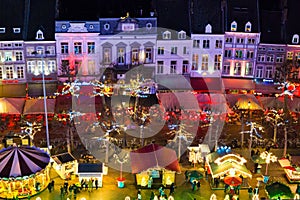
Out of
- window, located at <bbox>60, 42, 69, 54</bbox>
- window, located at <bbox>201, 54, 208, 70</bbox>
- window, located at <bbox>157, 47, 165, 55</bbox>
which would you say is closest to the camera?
window, located at <bbox>60, 42, 69, 54</bbox>

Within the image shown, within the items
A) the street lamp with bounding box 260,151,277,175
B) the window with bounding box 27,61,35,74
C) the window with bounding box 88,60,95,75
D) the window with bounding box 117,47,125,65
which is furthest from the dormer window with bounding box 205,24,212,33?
the window with bounding box 27,61,35,74

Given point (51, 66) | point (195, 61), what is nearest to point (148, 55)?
point (195, 61)

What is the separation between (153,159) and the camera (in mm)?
46000

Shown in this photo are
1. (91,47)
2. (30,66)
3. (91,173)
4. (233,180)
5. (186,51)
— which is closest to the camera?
(233,180)

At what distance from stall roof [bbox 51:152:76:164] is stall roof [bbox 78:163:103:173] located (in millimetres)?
1854

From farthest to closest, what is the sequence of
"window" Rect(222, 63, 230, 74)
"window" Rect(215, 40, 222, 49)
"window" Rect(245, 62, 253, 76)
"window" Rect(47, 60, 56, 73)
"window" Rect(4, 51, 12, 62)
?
"window" Rect(222, 63, 230, 74) < "window" Rect(245, 62, 253, 76) < "window" Rect(215, 40, 222, 49) < "window" Rect(47, 60, 56, 73) < "window" Rect(4, 51, 12, 62)

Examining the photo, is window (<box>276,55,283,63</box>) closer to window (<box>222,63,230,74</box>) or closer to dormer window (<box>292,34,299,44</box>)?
dormer window (<box>292,34,299,44</box>)

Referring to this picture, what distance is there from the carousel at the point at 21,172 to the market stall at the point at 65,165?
1721mm

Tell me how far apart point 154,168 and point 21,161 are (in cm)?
1197

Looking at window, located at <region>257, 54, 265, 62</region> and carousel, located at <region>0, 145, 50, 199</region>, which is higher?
window, located at <region>257, 54, 265, 62</region>

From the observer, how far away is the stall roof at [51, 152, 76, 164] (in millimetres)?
47250

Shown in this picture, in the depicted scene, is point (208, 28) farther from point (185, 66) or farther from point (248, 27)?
point (185, 66)

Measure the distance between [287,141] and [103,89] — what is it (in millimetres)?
23816

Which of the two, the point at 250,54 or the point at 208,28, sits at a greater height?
the point at 208,28
